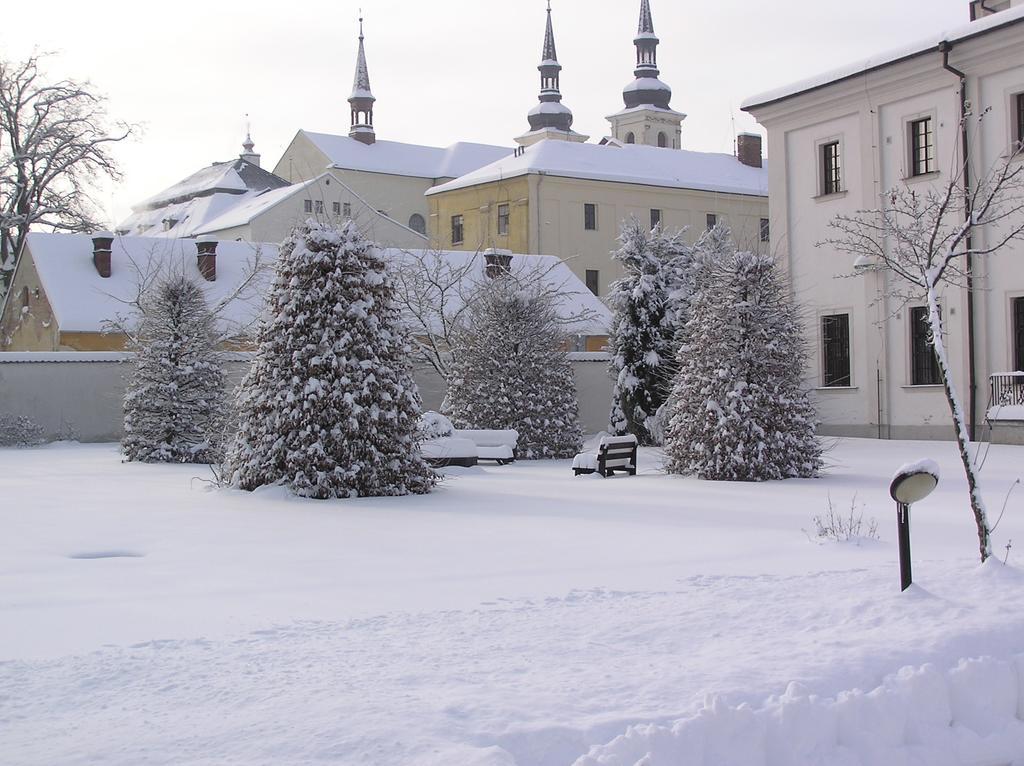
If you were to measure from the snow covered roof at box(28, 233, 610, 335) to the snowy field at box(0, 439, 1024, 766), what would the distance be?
77.7 feet

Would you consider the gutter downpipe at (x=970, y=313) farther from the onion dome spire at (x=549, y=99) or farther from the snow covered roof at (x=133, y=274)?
the onion dome spire at (x=549, y=99)

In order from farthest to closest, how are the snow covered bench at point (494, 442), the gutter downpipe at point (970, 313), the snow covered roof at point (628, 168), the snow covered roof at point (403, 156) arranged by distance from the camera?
1. the snow covered roof at point (403, 156)
2. the snow covered roof at point (628, 168)
3. the gutter downpipe at point (970, 313)
4. the snow covered bench at point (494, 442)

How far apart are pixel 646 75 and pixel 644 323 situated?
6558 cm

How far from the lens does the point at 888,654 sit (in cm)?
664

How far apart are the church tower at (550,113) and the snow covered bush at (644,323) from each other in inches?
2249

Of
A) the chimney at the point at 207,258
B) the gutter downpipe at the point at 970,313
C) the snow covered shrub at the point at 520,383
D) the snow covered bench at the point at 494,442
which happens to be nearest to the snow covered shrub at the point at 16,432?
the snow covered shrub at the point at 520,383

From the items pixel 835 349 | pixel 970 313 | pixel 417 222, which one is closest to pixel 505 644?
pixel 970 313

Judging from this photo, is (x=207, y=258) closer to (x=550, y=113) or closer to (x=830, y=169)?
(x=830, y=169)

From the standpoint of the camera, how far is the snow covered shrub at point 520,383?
24719mm

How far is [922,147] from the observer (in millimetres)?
28062

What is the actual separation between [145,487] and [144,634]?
10887 millimetres

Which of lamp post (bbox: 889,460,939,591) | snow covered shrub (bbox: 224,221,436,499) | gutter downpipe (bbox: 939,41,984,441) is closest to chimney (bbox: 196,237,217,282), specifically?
gutter downpipe (bbox: 939,41,984,441)

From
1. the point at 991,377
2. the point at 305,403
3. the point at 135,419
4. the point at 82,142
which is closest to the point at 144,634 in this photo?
the point at 305,403

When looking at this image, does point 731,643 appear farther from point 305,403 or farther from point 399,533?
point 305,403
